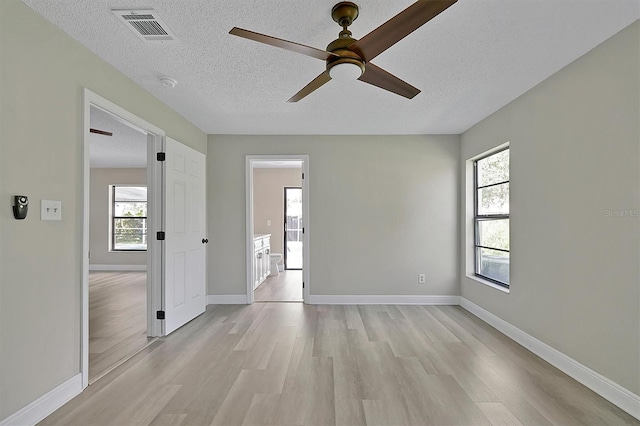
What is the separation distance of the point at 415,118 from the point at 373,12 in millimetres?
2128

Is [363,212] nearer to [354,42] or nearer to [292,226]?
[354,42]

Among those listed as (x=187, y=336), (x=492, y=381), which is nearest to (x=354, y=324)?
(x=492, y=381)

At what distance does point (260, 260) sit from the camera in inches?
229

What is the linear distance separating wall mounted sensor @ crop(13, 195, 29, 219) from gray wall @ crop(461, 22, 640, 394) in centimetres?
371

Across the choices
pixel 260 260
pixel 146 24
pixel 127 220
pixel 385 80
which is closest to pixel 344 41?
pixel 385 80

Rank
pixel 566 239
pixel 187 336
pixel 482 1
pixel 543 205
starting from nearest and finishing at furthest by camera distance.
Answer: pixel 482 1 < pixel 566 239 < pixel 543 205 < pixel 187 336

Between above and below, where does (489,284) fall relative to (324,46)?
below

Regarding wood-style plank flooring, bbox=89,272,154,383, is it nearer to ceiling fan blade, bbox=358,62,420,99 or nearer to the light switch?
the light switch

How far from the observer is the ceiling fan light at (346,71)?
1775mm

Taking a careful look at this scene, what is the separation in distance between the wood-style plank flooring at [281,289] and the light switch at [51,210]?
3049 millimetres

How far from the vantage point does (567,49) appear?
2.29m

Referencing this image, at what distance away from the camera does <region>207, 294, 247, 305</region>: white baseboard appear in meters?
4.53

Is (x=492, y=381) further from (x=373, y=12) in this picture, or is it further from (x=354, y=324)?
(x=373, y=12)

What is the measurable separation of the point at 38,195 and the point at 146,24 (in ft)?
4.13
